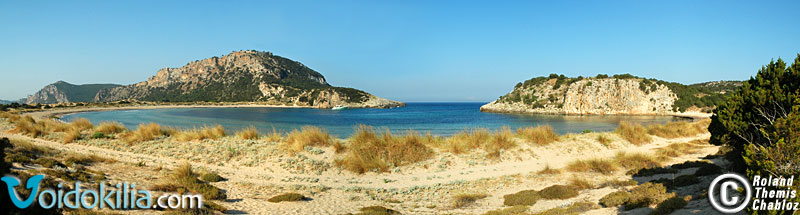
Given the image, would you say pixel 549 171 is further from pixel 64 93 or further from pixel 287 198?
pixel 64 93

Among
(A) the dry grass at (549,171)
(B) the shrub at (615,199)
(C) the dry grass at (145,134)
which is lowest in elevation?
(A) the dry grass at (549,171)

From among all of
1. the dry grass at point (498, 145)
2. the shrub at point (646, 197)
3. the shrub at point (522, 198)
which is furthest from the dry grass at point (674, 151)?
the shrub at point (522, 198)

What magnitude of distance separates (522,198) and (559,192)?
1.09 m

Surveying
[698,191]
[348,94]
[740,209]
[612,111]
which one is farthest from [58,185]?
[348,94]

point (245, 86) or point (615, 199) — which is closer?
point (615, 199)

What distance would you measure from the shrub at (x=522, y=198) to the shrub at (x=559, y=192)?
23cm

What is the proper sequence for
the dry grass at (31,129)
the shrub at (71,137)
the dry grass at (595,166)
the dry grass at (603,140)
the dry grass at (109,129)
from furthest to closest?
the dry grass at (109,129)
the dry grass at (31,129)
the dry grass at (603,140)
the shrub at (71,137)
the dry grass at (595,166)

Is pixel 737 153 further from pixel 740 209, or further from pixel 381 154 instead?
pixel 381 154

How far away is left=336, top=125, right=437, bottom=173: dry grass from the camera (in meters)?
13.7

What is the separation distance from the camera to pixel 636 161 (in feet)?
44.0

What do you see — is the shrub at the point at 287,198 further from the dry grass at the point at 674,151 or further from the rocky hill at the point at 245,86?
the rocky hill at the point at 245,86

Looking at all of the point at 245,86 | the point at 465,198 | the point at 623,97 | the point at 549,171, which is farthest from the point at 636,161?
the point at 245,86

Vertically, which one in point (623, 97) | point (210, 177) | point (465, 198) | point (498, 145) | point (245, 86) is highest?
point (245, 86)

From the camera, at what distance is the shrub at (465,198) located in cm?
952
